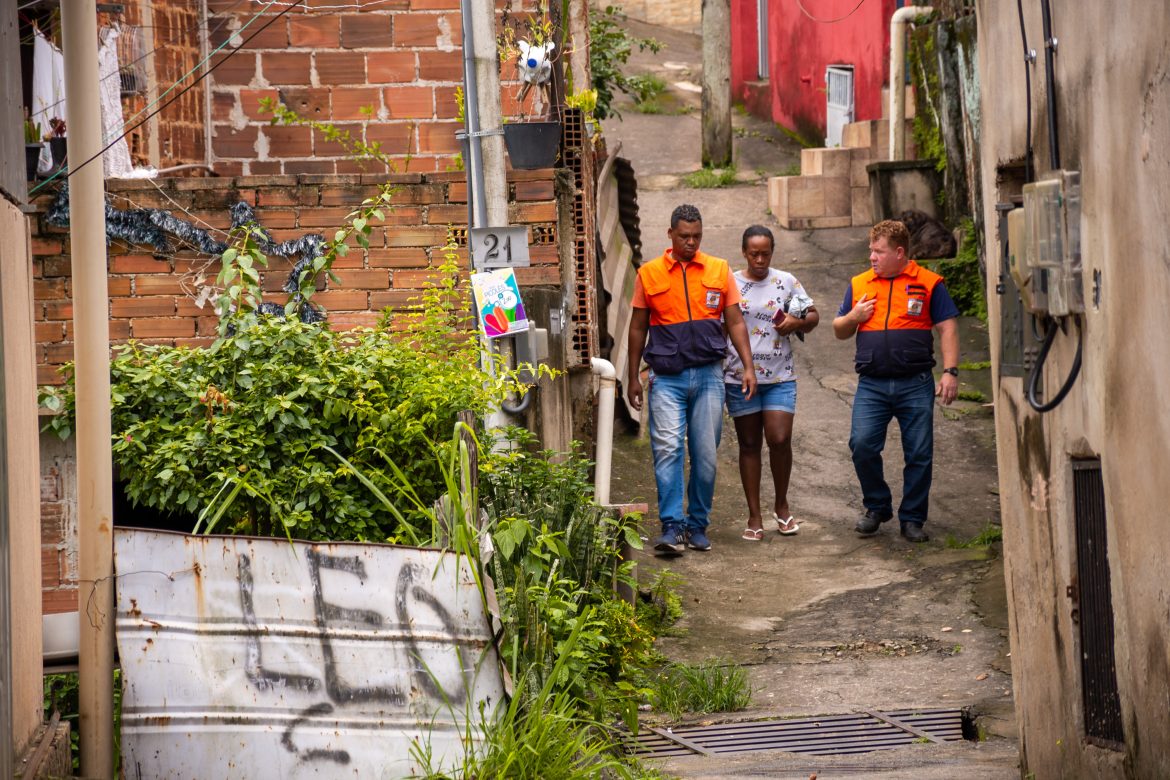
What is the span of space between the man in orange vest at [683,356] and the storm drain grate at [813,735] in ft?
8.16

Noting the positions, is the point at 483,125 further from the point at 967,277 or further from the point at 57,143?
the point at 967,277

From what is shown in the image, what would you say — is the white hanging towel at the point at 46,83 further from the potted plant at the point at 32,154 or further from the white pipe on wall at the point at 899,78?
the white pipe on wall at the point at 899,78

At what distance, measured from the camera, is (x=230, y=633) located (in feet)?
16.3

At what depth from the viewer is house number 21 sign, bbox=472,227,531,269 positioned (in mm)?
6680

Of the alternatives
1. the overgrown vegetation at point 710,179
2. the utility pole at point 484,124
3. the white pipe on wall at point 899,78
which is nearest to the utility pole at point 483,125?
the utility pole at point 484,124

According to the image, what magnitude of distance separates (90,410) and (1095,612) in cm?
344

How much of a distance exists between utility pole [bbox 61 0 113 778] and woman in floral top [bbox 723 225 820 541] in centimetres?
451

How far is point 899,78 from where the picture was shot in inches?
590

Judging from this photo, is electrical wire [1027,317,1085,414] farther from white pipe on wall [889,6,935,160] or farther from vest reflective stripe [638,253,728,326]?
white pipe on wall [889,6,935,160]

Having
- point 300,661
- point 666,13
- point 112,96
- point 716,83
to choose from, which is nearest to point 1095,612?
point 300,661

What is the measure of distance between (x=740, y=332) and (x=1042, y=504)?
12.4 feet

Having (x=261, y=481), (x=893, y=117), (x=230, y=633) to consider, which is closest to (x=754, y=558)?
(x=261, y=481)

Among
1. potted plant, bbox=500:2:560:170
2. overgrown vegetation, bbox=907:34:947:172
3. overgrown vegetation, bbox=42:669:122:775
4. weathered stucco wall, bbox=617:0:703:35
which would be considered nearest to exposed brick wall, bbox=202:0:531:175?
potted plant, bbox=500:2:560:170

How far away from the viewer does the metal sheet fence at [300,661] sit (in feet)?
16.0
